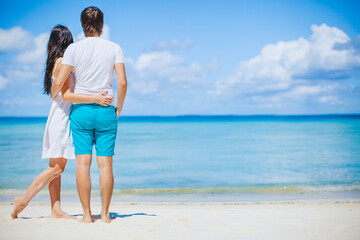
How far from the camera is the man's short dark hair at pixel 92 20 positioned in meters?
2.96

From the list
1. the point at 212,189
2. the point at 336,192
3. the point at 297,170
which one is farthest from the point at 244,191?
the point at 297,170

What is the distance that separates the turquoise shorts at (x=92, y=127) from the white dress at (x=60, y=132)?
10cm

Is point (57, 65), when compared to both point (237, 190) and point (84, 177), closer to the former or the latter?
point (84, 177)

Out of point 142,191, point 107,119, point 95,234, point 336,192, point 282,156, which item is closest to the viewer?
point 95,234

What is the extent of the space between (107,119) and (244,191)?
5382 millimetres

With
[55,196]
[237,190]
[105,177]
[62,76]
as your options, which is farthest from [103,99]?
[237,190]

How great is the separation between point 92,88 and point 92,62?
24 centimetres

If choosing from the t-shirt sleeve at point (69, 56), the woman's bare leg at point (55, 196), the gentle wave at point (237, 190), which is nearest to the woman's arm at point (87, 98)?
the t-shirt sleeve at point (69, 56)

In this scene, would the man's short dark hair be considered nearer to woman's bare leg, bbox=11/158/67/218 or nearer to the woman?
the woman

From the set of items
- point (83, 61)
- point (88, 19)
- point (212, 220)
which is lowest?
point (212, 220)

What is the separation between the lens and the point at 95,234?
2750 millimetres

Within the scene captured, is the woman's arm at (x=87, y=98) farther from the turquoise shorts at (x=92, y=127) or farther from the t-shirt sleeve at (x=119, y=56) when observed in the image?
the t-shirt sleeve at (x=119, y=56)

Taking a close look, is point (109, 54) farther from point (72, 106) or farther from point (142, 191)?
point (142, 191)

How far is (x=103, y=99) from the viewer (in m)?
2.89
